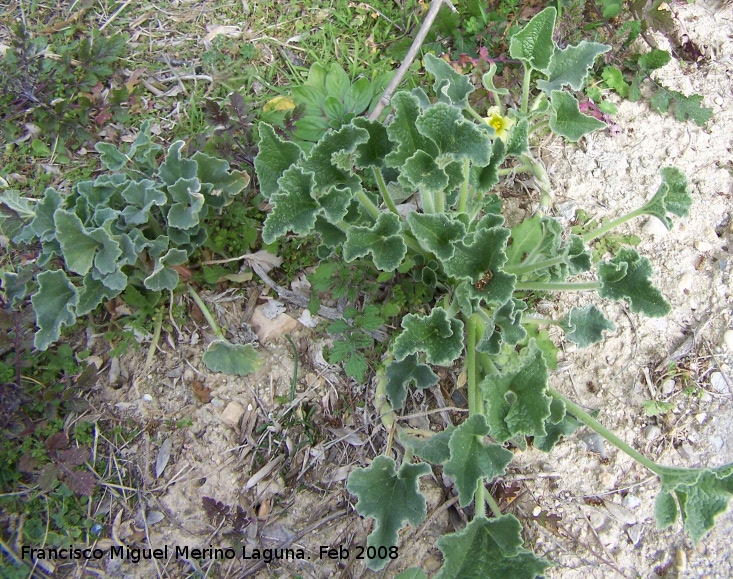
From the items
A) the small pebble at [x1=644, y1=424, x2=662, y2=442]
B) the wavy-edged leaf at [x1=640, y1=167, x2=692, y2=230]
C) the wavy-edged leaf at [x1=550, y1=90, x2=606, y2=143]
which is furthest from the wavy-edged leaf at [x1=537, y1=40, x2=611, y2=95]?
the small pebble at [x1=644, y1=424, x2=662, y2=442]

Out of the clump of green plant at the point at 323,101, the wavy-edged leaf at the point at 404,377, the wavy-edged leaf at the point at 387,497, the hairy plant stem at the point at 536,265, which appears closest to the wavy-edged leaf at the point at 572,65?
the hairy plant stem at the point at 536,265

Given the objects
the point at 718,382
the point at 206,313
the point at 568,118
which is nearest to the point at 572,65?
Result: the point at 568,118

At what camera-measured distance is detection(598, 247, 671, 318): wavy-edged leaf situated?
251 centimetres

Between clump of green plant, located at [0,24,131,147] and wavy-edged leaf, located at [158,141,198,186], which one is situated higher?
wavy-edged leaf, located at [158,141,198,186]

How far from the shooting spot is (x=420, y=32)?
376 cm

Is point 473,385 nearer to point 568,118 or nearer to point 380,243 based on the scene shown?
point 380,243

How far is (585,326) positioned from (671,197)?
2.56 feet

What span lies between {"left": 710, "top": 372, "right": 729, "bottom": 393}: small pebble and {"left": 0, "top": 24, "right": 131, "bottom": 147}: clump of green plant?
12.6ft

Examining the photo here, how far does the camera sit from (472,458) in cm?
243

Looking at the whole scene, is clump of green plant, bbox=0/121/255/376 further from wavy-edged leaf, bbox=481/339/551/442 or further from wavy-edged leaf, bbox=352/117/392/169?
wavy-edged leaf, bbox=481/339/551/442

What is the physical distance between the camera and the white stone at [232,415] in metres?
3.01

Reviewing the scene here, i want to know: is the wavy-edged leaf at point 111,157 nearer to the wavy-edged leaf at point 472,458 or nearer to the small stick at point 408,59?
the small stick at point 408,59

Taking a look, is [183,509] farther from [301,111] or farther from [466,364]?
[301,111]

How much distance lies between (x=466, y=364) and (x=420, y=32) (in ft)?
7.27
